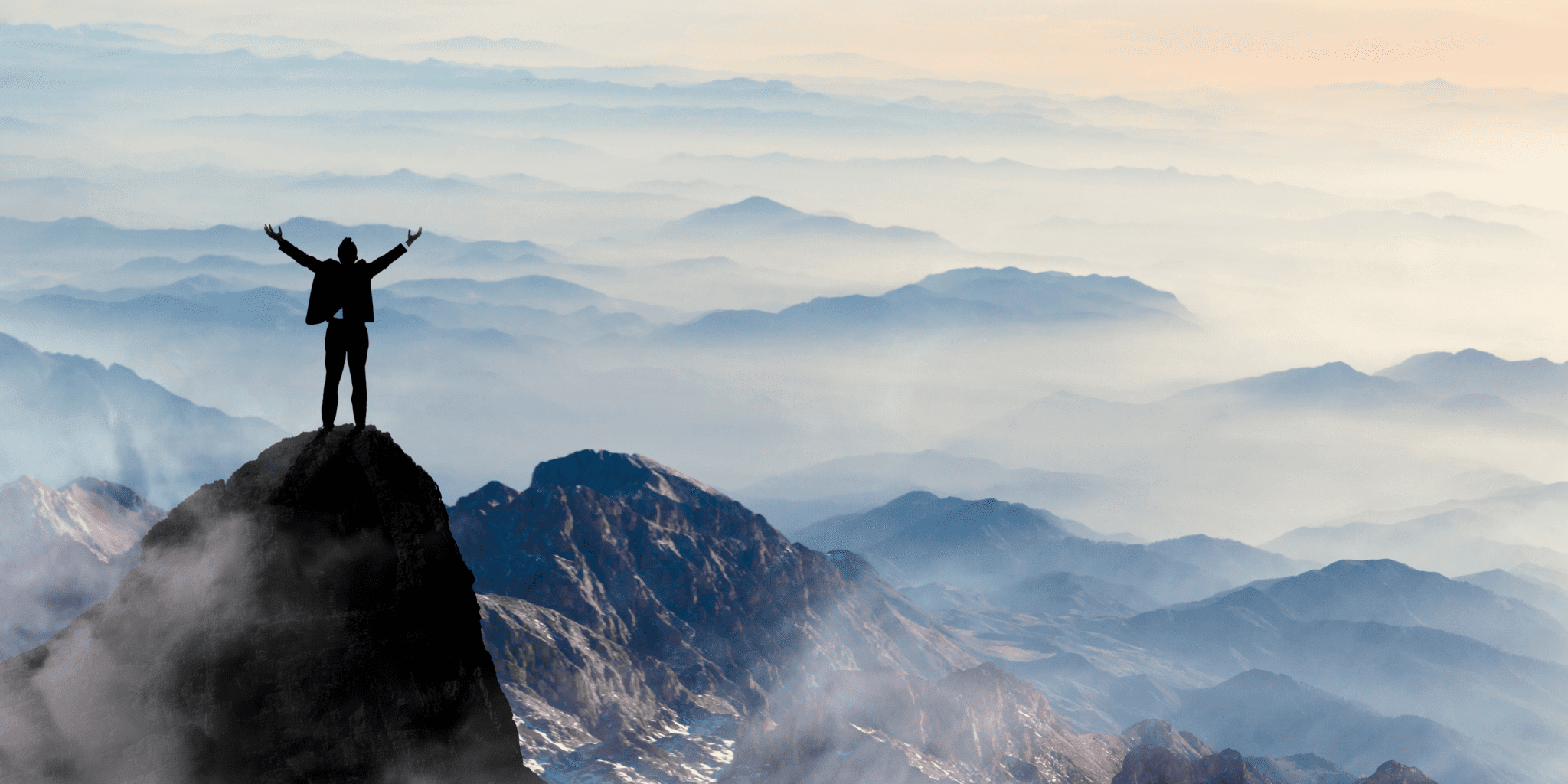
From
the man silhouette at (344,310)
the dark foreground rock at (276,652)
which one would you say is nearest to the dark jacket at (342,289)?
the man silhouette at (344,310)

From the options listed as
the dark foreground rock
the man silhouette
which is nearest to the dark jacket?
the man silhouette

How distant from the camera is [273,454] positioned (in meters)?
34.4

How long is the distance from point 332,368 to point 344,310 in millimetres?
1617

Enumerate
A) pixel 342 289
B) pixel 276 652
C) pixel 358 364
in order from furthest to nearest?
1. pixel 358 364
2. pixel 342 289
3. pixel 276 652

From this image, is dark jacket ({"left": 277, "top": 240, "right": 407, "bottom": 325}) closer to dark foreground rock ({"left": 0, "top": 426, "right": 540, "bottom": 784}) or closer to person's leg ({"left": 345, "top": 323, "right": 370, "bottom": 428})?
person's leg ({"left": 345, "top": 323, "right": 370, "bottom": 428})

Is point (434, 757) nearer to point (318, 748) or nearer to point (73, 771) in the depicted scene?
point (318, 748)

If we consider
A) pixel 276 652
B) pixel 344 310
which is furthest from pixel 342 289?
pixel 276 652

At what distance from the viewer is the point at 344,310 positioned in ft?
118

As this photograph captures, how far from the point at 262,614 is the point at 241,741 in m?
3.07

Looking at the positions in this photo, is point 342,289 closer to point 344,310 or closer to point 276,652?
point 344,310

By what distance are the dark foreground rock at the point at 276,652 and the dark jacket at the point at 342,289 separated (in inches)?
139

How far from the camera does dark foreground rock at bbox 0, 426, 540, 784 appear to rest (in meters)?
31.7

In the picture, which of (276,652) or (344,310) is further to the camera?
(344,310)

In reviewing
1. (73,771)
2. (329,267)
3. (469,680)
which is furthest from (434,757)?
(329,267)
